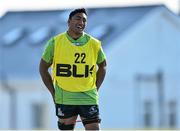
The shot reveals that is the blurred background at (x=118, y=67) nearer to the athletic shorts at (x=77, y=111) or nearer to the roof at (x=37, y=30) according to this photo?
the roof at (x=37, y=30)

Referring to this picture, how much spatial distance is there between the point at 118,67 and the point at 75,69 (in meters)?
38.2

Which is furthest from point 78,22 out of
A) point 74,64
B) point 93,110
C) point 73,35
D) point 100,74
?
point 93,110

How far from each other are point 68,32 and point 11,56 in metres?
41.0

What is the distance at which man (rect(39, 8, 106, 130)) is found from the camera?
427 inches

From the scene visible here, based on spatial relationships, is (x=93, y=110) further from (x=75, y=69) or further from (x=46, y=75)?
(x=46, y=75)

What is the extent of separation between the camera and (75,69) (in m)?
10.9

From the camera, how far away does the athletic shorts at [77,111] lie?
10.9 meters

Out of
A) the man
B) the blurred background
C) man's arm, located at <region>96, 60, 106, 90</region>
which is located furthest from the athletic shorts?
the blurred background

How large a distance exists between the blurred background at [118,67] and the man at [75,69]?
36.3 m

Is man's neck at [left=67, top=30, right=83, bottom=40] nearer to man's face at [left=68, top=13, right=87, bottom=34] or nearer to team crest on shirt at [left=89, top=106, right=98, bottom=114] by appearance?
man's face at [left=68, top=13, right=87, bottom=34]

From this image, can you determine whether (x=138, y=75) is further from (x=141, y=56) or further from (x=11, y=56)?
(x=11, y=56)

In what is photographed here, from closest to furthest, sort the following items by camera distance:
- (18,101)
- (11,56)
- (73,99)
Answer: (73,99) < (18,101) < (11,56)

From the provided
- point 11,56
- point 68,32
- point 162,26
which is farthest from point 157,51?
point 68,32

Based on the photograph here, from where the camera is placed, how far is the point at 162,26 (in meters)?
51.8
